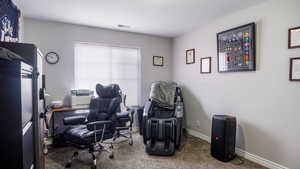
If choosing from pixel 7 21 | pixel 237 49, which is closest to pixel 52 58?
pixel 7 21

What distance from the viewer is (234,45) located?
279 cm

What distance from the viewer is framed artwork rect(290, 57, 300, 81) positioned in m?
2.07

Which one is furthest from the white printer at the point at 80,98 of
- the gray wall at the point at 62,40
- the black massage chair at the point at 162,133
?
the black massage chair at the point at 162,133

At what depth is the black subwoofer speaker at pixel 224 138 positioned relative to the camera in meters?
2.54

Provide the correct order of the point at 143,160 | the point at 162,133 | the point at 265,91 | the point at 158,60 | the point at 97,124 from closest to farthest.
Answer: the point at 97,124
the point at 265,91
the point at 143,160
the point at 162,133
the point at 158,60

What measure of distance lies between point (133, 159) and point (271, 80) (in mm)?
2327

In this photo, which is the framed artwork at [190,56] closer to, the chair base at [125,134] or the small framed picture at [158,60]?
the small framed picture at [158,60]

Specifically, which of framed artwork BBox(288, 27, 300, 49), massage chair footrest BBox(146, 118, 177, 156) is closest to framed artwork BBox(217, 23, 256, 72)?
framed artwork BBox(288, 27, 300, 49)

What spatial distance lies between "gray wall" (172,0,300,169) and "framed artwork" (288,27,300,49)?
0.06m

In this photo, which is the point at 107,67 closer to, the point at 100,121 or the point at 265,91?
the point at 100,121

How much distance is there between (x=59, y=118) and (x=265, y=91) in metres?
3.57

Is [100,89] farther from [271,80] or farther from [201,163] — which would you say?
[271,80]

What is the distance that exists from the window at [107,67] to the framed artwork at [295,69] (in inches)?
114

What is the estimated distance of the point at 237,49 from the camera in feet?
9.03
